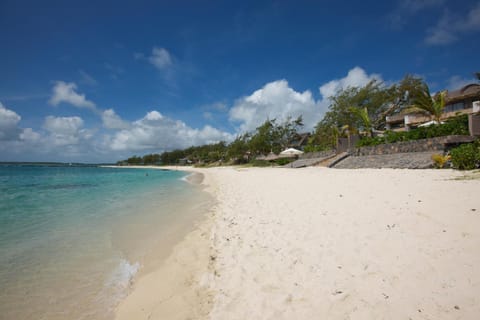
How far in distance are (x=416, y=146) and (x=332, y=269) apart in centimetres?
1504

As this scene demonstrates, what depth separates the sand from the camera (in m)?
1.95

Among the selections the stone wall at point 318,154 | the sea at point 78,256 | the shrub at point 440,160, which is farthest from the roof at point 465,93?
the sea at point 78,256

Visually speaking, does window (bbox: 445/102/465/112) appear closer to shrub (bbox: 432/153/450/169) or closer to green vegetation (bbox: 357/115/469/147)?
green vegetation (bbox: 357/115/469/147)

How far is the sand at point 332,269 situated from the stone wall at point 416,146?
8970 mm

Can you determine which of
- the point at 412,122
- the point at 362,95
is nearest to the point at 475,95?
the point at 412,122

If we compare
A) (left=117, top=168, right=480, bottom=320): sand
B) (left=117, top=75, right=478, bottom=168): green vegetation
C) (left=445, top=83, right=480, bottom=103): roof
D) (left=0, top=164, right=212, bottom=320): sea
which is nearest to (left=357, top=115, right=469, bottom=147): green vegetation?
(left=117, top=75, right=478, bottom=168): green vegetation

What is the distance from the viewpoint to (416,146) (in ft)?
44.5

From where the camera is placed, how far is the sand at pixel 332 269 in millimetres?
1952

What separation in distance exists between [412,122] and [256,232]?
30407mm

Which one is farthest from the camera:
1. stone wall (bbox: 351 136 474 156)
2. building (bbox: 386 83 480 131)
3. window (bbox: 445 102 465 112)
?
window (bbox: 445 102 465 112)

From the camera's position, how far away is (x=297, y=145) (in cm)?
5506

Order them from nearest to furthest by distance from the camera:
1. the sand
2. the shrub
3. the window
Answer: the sand, the shrub, the window

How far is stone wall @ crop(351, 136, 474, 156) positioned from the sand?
8.97 metres

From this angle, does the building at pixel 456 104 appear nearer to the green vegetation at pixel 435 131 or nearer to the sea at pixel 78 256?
the green vegetation at pixel 435 131
